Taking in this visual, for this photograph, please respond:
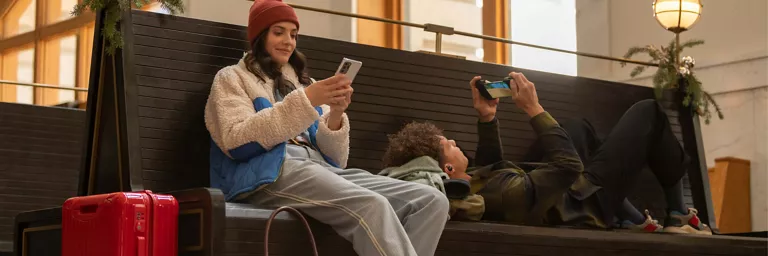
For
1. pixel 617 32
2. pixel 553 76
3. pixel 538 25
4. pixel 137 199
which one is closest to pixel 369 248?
pixel 137 199

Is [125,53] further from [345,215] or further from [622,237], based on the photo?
[622,237]

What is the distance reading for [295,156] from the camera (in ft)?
14.0

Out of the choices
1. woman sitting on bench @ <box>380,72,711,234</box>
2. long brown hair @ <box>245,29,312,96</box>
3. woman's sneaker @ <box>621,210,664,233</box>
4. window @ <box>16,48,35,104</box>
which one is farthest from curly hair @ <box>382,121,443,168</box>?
window @ <box>16,48,35,104</box>

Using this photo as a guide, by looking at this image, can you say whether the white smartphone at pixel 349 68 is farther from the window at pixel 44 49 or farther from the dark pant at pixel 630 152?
the window at pixel 44 49

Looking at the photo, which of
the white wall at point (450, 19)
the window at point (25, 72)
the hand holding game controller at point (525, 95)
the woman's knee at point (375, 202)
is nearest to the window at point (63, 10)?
the window at point (25, 72)

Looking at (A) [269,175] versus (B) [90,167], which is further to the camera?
(B) [90,167]

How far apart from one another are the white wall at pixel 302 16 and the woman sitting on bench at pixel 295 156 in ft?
17.9

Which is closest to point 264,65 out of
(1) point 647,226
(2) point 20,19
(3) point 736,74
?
(1) point 647,226

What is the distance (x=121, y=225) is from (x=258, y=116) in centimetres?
72

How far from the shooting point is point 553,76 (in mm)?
5855

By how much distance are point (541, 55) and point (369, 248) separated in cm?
678

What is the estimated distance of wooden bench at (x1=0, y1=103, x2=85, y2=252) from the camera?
6.29m

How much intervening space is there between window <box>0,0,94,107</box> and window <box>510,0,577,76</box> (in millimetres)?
4395

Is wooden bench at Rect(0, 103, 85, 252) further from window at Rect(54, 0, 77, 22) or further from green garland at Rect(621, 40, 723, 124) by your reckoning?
window at Rect(54, 0, 77, 22)
